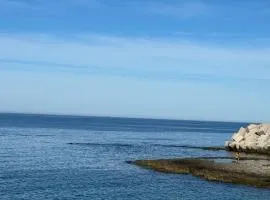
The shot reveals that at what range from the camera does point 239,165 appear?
80250 mm

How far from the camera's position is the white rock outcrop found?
348 feet

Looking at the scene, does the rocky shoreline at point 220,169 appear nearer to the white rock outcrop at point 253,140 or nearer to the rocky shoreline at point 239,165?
the rocky shoreline at point 239,165

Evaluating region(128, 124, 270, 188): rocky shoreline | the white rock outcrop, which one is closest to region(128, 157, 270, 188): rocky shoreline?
region(128, 124, 270, 188): rocky shoreline

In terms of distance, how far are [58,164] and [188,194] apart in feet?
95.0

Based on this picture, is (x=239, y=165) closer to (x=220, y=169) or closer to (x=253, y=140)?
(x=220, y=169)

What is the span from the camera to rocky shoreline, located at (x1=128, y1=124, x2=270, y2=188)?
66.5 metres

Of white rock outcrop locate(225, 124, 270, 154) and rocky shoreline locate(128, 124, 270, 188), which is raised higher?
white rock outcrop locate(225, 124, 270, 154)

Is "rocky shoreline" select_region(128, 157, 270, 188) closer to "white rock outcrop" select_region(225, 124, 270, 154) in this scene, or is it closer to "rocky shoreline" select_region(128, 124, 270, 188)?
"rocky shoreline" select_region(128, 124, 270, 188)

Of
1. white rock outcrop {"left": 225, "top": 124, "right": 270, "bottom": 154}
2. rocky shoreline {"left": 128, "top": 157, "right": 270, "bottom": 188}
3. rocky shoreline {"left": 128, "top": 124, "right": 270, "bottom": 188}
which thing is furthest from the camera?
white rock outcrop {"left": 225, "top": 124, "right": 270, "bottom": 154}

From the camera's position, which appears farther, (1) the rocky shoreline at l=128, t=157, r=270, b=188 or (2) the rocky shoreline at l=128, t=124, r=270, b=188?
(2) the rocky shoreline at l=128, t=124, r=270, b=188

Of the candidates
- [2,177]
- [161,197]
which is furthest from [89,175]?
[161,197]

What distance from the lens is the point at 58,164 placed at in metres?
79.1

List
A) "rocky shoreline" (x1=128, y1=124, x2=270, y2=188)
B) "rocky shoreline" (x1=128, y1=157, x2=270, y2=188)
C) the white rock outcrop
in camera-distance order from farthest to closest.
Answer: the white rock outcrop < "rocky shoreline" (x1=128, y1=124, x2=270, y2=188) < "rocky shoreline" (x1=128, y1=157, x2=270, y2=188)

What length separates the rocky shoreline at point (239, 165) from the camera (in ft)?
218
